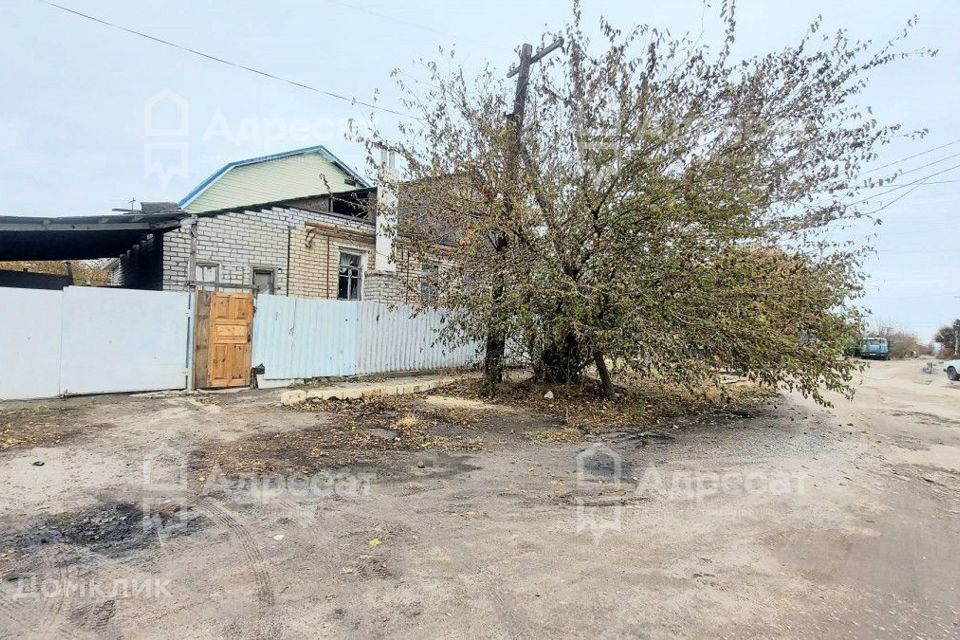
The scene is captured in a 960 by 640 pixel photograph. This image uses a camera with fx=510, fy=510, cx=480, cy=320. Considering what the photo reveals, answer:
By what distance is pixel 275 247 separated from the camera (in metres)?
13.2

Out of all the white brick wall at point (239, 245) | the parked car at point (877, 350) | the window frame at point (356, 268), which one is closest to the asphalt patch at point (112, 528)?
the white brick wall at point (239, 245)

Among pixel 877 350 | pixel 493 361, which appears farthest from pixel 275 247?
pixel 877 350

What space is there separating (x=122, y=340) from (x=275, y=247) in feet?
17.1

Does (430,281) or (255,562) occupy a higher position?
(430,281)

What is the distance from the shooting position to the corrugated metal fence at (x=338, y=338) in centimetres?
1016

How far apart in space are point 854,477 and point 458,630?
209 inches

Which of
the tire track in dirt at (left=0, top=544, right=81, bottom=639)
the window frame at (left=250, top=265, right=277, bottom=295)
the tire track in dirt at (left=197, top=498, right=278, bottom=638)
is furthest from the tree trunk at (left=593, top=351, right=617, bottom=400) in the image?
the window frame at (left=250, top=265, right=277, bottom=295)

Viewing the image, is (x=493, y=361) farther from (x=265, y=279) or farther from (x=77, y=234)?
(x=77, y=234)

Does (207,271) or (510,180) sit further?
(207,271)

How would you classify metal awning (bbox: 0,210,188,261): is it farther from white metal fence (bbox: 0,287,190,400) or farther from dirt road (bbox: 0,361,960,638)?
dirt road (bbox: 0,361,960,638)

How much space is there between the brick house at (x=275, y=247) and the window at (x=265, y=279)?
24 millimetres

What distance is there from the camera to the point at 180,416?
7203 millimetres

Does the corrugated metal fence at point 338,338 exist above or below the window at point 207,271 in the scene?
below

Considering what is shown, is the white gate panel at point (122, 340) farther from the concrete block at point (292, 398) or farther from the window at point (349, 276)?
the window at point (349, 276)
